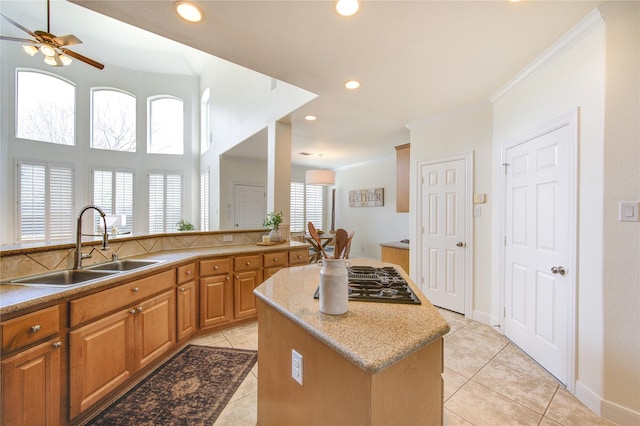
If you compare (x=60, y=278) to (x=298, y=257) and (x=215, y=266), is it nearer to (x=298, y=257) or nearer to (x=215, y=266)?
(x=215, y=266)

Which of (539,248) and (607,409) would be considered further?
(539,248)

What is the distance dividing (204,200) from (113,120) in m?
2.98

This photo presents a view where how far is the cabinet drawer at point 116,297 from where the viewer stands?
1.48 metres

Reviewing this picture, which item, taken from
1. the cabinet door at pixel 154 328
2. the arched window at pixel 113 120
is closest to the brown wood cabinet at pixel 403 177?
the cabinet door at pixel 154 328

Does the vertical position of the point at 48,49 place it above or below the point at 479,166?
above

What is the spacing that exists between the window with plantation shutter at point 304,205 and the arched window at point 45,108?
5.45 m

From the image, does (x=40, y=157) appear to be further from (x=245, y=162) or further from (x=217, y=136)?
(x=245, y=162)

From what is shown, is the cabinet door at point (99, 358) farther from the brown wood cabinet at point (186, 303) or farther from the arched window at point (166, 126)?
the arched window at point (166, 126)

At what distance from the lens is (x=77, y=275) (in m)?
1.89

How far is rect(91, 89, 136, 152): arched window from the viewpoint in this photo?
642cm

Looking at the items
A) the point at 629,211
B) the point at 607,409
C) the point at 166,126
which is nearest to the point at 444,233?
the point at 629,211

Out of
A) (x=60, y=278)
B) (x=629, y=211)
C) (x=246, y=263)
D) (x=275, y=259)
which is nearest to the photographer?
(x=629, y=211)

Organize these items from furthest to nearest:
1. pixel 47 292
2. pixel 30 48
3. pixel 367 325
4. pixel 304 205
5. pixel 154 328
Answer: pixel 304 205 < pixel 30 48 < pixel 154 328 < pixel 47 292 < pixel 367 325

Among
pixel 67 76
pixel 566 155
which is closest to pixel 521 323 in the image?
pixel 566 155
